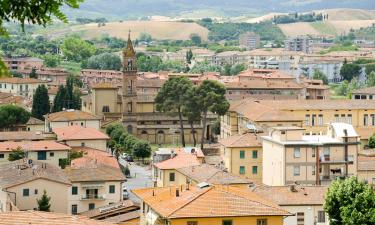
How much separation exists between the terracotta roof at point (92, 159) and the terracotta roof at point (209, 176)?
14.7 feet

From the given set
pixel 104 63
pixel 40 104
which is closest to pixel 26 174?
pixel 40 104

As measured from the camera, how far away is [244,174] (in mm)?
43812

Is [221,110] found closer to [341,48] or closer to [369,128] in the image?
[369,128]

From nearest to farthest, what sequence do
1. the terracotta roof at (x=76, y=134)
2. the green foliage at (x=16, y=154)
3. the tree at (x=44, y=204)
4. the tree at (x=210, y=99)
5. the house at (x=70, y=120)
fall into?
the tree at (x=44, y=204)
the green foliage at (x=16, y=154)
the terracotta roof at (x=76, y=134)
the house at (x=70, y=120)
the tree at (x=210, y=99)

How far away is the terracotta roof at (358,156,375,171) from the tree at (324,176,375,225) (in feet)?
41.5

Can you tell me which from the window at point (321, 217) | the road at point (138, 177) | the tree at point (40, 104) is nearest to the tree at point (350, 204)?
the window at point (321, 217)

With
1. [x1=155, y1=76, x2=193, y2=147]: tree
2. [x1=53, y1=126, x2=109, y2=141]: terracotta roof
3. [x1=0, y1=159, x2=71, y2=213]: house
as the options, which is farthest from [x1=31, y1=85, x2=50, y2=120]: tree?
[x1=0, y1=159, x2=71, y2=213]: house

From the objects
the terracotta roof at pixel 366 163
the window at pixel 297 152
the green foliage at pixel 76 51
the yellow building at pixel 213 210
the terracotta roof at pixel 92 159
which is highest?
the green foliage at pixel 76 51

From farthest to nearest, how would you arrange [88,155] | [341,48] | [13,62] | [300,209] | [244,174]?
[341,48]
[13,62]
[88,155]
[244,174]
[300,209]

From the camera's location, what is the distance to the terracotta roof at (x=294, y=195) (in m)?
30.4

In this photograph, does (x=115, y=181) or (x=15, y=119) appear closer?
(x=115, y=181)

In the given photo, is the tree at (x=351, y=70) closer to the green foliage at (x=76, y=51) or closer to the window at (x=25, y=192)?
the green foliage at (x=76, y=51)

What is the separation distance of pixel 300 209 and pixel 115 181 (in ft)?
30.6

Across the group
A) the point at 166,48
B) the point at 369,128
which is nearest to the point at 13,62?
the point at 166,48
